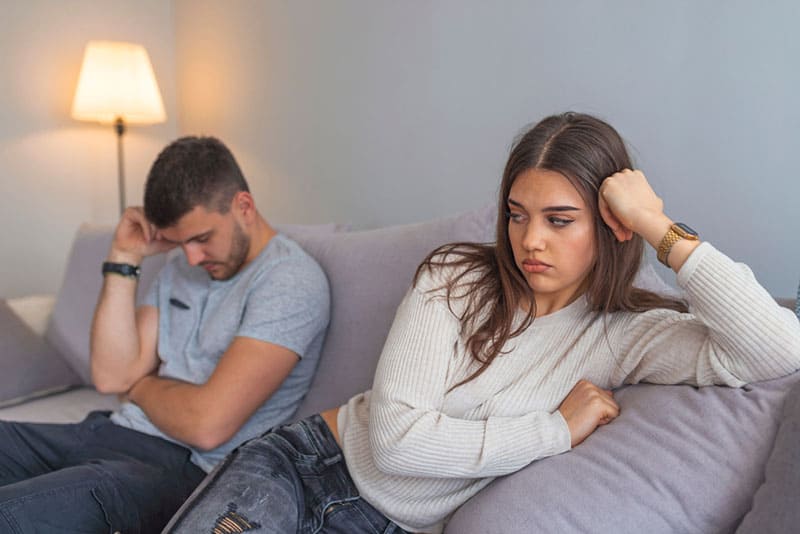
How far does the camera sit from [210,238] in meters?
1.57

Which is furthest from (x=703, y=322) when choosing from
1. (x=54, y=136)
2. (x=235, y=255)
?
(x=54, y=136)

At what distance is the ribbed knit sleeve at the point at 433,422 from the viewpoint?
1000 millimetres

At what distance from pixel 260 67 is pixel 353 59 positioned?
1.74ft

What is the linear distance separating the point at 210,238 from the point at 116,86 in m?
1.44

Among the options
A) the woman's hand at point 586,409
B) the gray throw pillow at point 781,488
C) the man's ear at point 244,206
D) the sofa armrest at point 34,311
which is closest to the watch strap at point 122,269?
the man's ear at point 244,206

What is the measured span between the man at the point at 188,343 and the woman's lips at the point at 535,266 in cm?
57

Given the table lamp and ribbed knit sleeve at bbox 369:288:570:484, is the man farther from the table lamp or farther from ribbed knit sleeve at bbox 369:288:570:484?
the table lamp

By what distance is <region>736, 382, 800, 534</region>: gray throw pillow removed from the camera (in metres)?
0.81

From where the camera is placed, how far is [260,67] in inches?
103

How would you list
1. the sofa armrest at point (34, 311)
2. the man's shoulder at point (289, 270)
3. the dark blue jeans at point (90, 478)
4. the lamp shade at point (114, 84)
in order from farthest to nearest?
the lamp shade at point (114, 84) < the sofa armrest at point (34, 311) < the man's shoulder at point (289, 270) < the dark blue jeans at point (90, 478)

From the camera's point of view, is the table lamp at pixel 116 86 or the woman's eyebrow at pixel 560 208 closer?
the woman's eyebrow at pixel 560 208

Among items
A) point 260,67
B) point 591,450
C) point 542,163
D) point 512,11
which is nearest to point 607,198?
point 542,163

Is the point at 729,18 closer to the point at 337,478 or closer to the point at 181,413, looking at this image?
the point at 337,478

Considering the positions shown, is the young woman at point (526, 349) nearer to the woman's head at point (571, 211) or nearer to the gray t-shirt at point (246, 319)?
the woman's head at point (571, 211)
